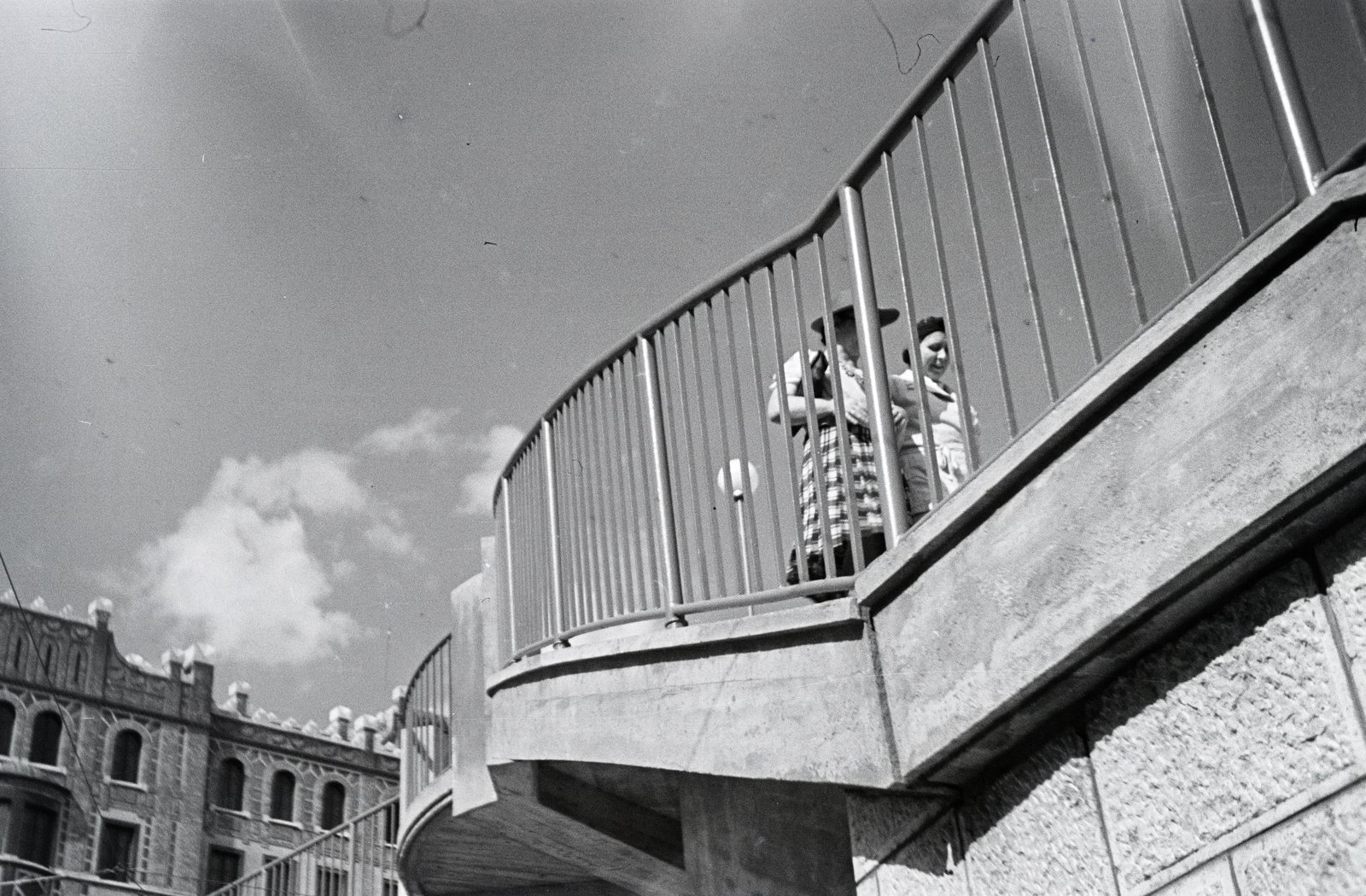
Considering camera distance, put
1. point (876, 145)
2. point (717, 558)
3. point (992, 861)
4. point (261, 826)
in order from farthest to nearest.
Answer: point (261, 826) → point (717, 558) → point (876, 145) → point (992, 861)

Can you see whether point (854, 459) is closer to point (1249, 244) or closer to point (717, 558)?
point (717, 558)

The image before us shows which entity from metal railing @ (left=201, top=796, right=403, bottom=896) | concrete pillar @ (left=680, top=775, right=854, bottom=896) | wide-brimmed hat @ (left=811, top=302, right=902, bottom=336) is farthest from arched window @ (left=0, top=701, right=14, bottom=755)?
wide-brimmed hat @ (left=811, top=302, right=902, bottom=336)

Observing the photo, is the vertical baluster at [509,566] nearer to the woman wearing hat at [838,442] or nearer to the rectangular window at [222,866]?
the woman wearing hat at [838,442]

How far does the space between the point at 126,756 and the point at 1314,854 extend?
163 ft

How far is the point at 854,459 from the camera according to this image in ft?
18.5

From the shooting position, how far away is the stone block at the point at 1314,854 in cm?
285

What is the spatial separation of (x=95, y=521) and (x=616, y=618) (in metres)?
64.5

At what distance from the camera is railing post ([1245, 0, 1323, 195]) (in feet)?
10.0

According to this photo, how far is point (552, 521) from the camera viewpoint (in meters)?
7.21

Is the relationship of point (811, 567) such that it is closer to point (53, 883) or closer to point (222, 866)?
point (53, 883)

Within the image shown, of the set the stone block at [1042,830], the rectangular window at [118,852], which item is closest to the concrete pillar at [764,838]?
the stone block at [1042,830]

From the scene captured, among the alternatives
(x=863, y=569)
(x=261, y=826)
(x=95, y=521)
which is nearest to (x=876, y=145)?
(x=863, y=569)

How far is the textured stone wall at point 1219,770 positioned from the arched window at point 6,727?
46.0m

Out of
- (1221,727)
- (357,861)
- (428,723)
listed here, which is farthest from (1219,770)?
(357,861)
